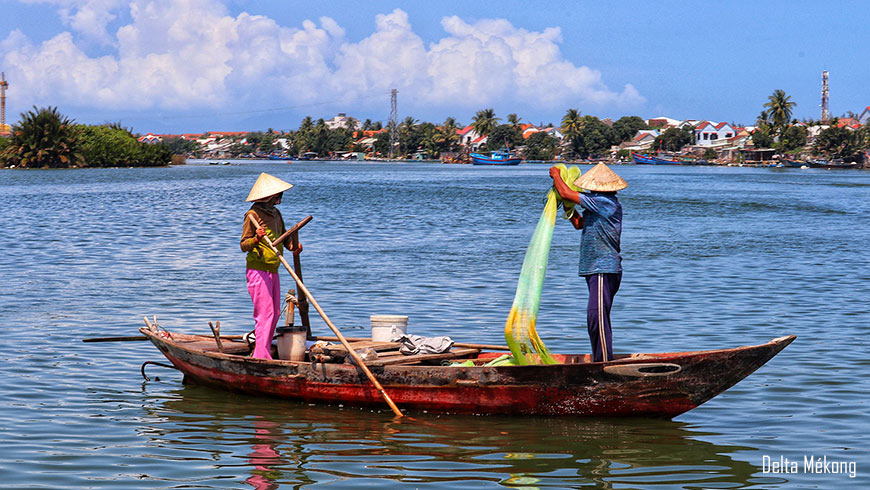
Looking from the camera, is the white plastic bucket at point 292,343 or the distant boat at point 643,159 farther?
the distant boat at point 643,159

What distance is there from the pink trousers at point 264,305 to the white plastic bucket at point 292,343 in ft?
0.35

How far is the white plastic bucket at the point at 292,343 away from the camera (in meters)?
8.76

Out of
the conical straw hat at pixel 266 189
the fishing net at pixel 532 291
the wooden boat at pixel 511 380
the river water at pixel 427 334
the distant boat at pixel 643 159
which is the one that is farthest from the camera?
the distant boat at pixel 643 159

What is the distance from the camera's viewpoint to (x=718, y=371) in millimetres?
7602

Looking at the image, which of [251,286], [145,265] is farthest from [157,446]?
[145,265]

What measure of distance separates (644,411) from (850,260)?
48.1 feet

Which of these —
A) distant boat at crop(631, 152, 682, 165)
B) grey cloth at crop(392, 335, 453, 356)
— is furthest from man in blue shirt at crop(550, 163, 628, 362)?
distant boat at crop(631, 152, 682, 165)

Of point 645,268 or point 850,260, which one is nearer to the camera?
point 645,268

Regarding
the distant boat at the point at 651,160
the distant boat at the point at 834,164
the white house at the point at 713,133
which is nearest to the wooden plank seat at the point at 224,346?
the distant boat at the point at 834,164

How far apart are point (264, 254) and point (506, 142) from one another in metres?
152

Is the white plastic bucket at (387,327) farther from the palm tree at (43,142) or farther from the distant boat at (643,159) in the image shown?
the distant boat at (643,159)

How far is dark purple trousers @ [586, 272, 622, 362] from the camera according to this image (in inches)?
308

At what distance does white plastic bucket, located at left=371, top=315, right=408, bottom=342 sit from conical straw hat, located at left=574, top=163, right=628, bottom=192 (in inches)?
95.5

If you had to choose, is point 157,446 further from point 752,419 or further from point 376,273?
point 376,273
